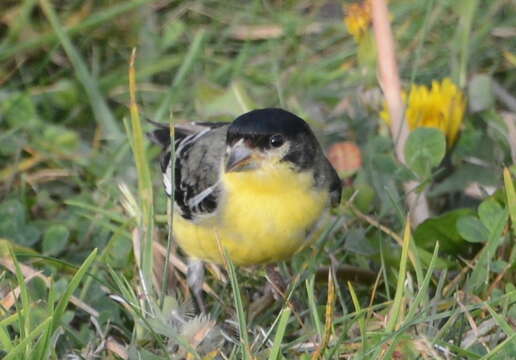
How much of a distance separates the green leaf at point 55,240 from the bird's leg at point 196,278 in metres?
0.46

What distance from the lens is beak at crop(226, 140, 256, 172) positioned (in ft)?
8.22

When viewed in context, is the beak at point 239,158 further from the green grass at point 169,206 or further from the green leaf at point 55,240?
the green leaf at point 55,240

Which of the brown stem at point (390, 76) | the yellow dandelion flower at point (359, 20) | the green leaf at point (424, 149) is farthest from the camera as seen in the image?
the yellow dandelion flower at point (359, 20)

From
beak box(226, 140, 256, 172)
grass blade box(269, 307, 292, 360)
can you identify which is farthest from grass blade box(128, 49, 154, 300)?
grass blade box(269, 307, 292, 360)

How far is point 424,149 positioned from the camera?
2865mm

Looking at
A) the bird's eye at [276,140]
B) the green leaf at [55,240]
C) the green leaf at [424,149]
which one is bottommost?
the green leaf at [55,240]

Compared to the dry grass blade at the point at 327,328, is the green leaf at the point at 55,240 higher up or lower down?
lower down

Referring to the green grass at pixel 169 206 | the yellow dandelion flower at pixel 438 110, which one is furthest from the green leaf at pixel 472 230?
the yellow dandelion flower at pixel 438 110

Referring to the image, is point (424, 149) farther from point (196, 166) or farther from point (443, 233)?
point (196, 166)

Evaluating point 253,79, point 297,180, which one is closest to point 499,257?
point 297,180

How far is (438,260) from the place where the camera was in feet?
8.86

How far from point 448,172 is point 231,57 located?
1.57m

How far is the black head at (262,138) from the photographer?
8.23 feet

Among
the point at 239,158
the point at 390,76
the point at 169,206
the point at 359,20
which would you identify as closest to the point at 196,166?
the point at 169,206
